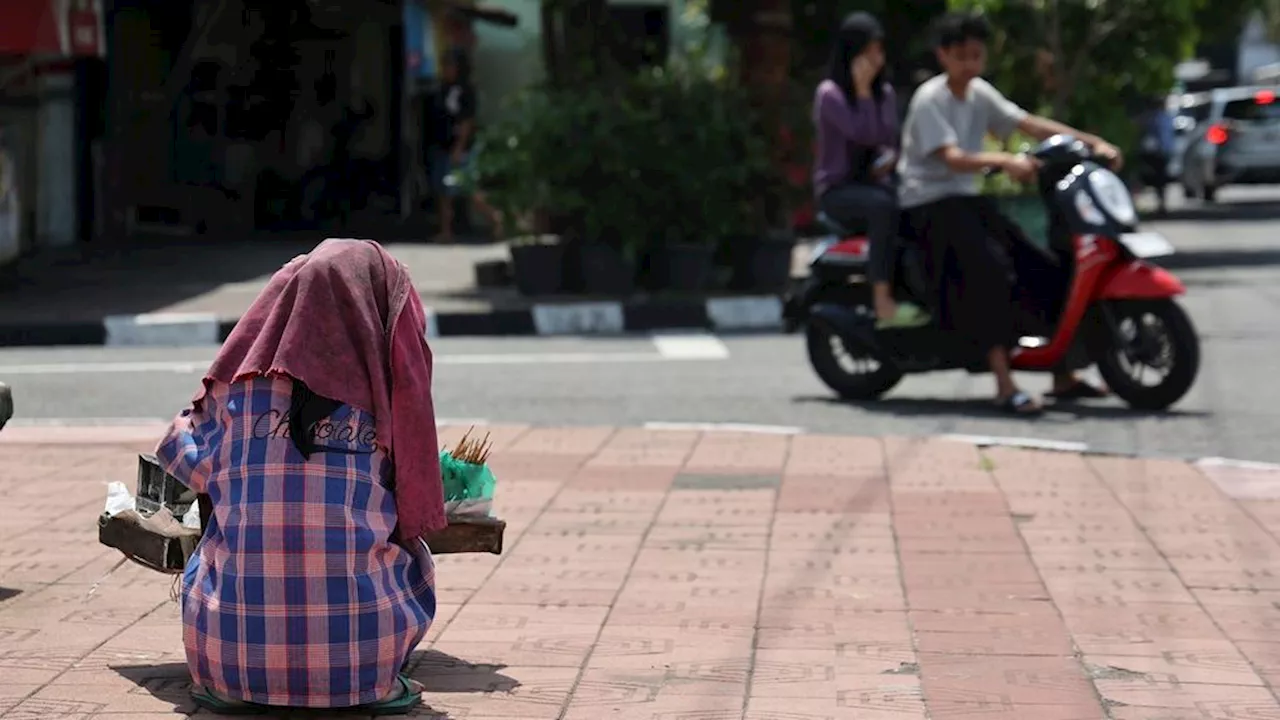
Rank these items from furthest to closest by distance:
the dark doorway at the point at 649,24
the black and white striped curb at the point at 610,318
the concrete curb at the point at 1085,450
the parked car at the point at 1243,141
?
the parked car at the point at 1243,141 → the dark doorway at the point at 649,24 → the black and white striped curb at the point at 610,318 → the concrete curb at the point at 1085,450

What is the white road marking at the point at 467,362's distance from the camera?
1178 cm

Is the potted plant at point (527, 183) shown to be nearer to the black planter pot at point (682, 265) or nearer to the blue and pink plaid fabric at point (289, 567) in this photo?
the black planter pot at point (682, 265)

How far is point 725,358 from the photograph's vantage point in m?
12.4

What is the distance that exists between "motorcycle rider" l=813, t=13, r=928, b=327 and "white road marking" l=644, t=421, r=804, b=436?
4.44 ft

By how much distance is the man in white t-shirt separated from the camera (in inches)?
378

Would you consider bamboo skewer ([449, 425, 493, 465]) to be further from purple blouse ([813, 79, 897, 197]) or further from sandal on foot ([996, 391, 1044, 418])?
purple blouse ([813, 79, 897, 197])

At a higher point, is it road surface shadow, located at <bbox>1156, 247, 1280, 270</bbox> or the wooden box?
the wooden box

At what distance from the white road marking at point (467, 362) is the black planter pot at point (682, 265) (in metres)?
2.61

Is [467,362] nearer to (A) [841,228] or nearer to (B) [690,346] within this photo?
(B) [690,346]

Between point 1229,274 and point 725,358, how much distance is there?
7737 mm

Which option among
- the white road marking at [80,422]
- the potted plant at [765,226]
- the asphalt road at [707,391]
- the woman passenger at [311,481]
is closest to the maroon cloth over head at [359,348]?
the woman passenger at [311,481]

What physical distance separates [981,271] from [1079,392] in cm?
90

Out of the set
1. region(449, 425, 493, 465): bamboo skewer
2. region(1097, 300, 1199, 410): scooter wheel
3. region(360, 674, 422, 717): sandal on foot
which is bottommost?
region(360, 674, 422, 717): sandal on foot

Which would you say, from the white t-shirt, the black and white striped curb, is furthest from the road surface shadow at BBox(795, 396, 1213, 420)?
the black and white striped curb
